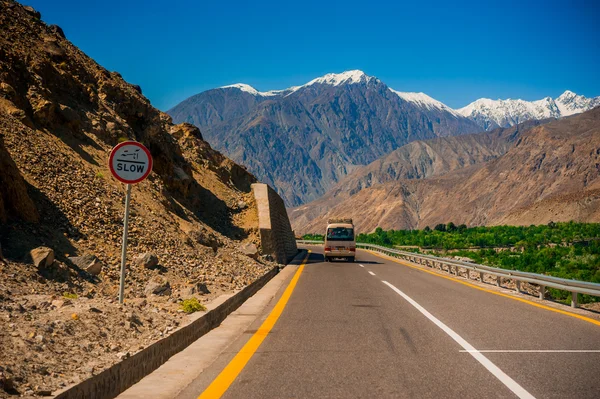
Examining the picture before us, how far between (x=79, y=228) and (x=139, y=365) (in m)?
7.75

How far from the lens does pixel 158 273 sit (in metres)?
12.8

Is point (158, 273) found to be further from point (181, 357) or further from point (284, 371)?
point (284, 371)

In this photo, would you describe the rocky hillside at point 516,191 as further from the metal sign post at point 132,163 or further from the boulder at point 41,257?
the boulder at point 41,257

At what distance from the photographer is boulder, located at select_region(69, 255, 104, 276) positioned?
10.6 m

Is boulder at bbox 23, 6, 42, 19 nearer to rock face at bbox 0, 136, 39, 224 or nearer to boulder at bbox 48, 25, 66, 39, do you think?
boulder at bbox 48, 25, 66, 39

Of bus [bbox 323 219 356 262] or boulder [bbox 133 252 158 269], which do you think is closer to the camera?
boulder [bbox 133 252 158 269]

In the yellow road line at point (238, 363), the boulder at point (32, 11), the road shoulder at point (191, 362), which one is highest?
the boulder at point (32, 11)

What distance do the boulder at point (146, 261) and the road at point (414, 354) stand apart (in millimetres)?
3146

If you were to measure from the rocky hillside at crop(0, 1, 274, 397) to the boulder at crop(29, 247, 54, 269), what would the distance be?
0.02 meters

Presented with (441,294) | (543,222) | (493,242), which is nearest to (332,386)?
(441,294)

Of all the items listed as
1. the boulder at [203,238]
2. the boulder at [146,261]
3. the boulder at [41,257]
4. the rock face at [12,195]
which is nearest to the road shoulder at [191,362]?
the boulder at [146,261]

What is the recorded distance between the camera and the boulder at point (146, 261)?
42.0 ft

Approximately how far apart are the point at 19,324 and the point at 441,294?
11510mm

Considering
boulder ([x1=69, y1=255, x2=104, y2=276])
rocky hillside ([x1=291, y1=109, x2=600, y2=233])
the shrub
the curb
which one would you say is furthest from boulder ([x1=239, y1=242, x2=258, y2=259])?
rocky hillside ([x1=291, y1=109, x2=600, y2=233])
